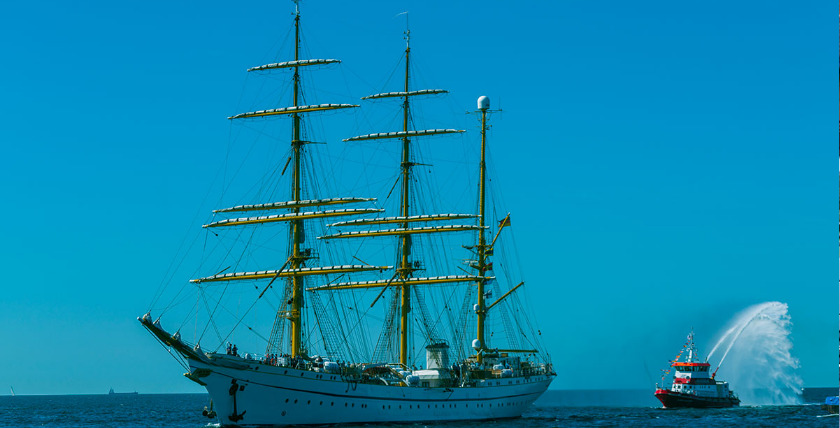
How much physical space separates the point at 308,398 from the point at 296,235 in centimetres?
2029

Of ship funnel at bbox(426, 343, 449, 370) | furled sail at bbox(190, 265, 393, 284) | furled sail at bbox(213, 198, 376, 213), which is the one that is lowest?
ship funnel at bbox(426, 343, 449, 370)

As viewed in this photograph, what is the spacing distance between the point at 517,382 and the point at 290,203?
36690 millimetres

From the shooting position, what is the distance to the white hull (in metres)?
91.4

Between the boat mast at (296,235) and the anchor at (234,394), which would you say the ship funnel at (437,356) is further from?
the anchor at (234,394)

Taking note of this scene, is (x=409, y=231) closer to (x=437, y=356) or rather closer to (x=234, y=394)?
(x=437, y=356)

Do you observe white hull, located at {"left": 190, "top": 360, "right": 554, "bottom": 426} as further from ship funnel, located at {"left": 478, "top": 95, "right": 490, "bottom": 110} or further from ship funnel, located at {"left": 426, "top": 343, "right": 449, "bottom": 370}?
ship funnel, located at {"left": 478, "top": 95, "right": 490, "bottom": 110}

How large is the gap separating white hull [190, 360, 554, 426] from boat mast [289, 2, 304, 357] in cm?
873

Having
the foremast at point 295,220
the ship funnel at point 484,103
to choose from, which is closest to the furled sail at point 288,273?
the foremast at point 295,220

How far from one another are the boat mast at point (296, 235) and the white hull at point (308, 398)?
873 cm

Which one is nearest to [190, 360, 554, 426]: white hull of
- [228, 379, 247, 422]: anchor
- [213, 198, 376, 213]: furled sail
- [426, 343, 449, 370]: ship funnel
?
[228, 379, 247, 422]: anchor

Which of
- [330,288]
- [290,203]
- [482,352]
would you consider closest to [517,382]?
[482,352]

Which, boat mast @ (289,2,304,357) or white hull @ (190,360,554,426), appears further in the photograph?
boat mast @ (289,2,304,357)

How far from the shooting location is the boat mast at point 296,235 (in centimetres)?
10350

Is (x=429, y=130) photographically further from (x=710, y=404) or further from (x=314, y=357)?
(x=710, y=404)
